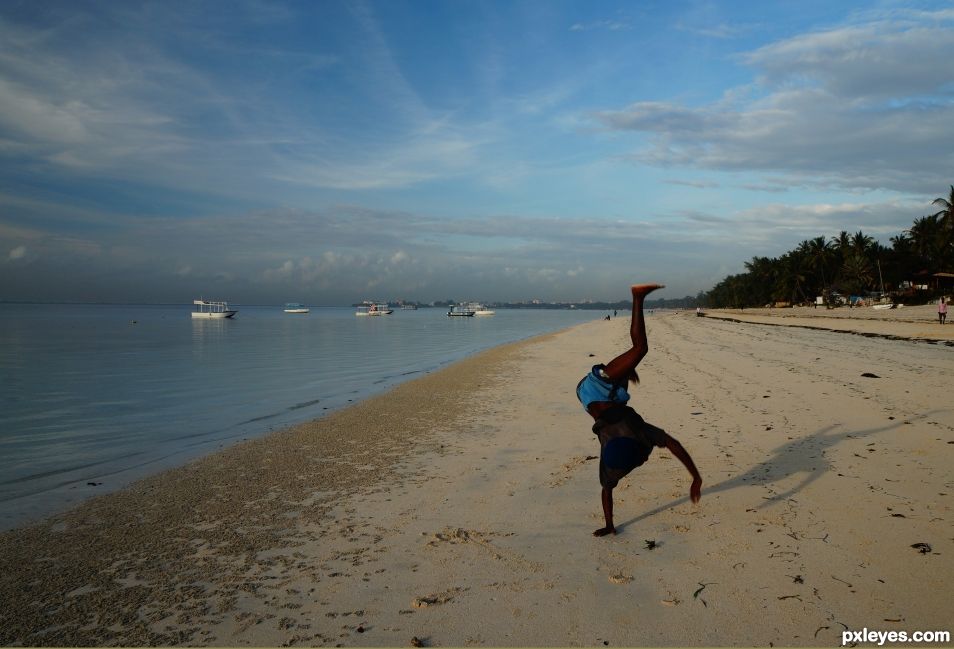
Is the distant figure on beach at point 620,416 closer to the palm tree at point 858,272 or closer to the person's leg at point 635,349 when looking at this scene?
the person's leg at point 635,349

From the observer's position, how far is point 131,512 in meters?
7.01

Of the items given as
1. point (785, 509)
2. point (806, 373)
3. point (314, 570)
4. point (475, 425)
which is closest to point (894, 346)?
point (806, 373)

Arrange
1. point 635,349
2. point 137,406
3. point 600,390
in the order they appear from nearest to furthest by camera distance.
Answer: point 635,349, point 600,390, point 137,406

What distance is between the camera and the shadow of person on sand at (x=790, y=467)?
6.54 m

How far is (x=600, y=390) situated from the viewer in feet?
17.2

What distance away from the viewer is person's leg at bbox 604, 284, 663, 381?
5.08 metres

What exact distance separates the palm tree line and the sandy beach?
Answer: 80.2m

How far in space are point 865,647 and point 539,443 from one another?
20.9ft

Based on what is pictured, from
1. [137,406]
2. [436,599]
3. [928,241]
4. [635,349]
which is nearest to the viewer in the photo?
[436,599]

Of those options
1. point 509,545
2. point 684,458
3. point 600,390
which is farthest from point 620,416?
point 509,545

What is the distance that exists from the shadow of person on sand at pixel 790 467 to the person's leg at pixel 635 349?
1.72 meters

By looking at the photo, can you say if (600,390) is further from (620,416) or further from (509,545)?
(509,545)

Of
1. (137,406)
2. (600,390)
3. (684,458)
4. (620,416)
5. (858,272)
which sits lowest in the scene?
(137,406)

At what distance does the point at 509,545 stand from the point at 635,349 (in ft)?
7.17
